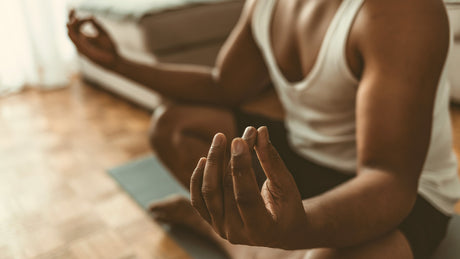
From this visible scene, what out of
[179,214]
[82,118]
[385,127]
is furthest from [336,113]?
[82,118]

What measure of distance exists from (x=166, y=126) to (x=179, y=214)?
0.53 feet

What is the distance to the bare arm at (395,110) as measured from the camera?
40 centimetres

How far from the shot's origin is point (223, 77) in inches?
30.1

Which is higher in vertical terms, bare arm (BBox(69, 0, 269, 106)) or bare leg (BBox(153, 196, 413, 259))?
bare arm (BBox(69, 0, 269, 106))

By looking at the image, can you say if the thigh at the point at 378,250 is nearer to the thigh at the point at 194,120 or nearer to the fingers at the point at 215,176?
the fingers at the point at 215,176

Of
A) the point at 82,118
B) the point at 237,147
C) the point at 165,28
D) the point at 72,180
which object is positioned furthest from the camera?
the point at 82,118

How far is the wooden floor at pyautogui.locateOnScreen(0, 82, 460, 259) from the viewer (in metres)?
0.77

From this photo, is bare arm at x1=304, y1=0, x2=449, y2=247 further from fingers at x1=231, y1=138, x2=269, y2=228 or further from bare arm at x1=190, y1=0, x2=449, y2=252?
fingers at x1=231, y1=138, x2=269, y2=228

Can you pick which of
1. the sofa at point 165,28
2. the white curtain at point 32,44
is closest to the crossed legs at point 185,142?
the sofa at point 165,28

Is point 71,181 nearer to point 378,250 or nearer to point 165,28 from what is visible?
point 165,28

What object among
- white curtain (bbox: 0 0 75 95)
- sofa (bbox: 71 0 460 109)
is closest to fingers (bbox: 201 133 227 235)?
sofa (bbox: 71 0 460 109)

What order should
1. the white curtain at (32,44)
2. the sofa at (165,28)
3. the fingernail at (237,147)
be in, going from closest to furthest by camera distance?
the fingernail at (237,147) < the sofa at (165,28) < the white curtain at (32,44)

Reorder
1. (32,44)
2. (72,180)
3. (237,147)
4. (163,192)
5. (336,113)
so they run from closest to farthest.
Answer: (237,147)
(336,113)
(163,192)
(72,180)
(32,44)

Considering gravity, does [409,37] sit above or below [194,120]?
above
